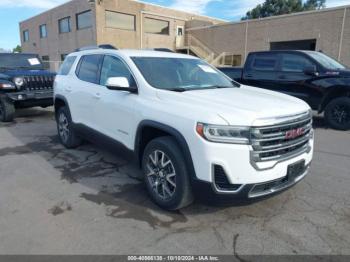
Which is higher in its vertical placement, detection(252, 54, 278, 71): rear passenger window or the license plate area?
detection(252, 54, 278, 71): rear passenger window

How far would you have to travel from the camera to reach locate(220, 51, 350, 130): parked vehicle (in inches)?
285

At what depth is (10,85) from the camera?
801cm

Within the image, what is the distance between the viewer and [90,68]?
4824 millimetres

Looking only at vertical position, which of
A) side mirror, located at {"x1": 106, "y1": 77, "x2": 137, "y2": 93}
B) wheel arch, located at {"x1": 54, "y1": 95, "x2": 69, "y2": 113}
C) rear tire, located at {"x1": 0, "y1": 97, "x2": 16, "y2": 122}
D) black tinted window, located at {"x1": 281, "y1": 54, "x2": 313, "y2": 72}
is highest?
black tinted window, located at {"x1": 281, "y1": 54, "x2": 313, "y2": 72}

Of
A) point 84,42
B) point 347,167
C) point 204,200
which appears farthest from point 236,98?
point 84,42

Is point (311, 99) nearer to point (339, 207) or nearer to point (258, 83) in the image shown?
point (258, 83)

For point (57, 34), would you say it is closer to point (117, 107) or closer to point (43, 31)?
point (43, 31)

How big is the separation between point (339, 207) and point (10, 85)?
8.17m

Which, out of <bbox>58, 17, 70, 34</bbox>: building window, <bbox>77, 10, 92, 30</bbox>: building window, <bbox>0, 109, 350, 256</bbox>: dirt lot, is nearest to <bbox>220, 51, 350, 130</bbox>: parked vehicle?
<bbox>0, 109, 350, 256</bbox>: dirt lot

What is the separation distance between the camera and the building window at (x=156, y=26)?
27688 mm

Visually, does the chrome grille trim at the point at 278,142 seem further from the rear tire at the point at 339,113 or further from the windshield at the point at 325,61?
the windshield at the point at 325,61

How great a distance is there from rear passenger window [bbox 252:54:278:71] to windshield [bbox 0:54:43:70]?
7090 mm

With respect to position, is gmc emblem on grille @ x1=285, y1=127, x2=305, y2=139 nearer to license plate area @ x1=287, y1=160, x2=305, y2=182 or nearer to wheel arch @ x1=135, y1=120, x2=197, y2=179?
license plate area @ x1=287, y1=160, x2=305, y2=182

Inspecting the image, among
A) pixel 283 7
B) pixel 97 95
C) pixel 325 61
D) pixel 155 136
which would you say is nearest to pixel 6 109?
pixel 97 95
